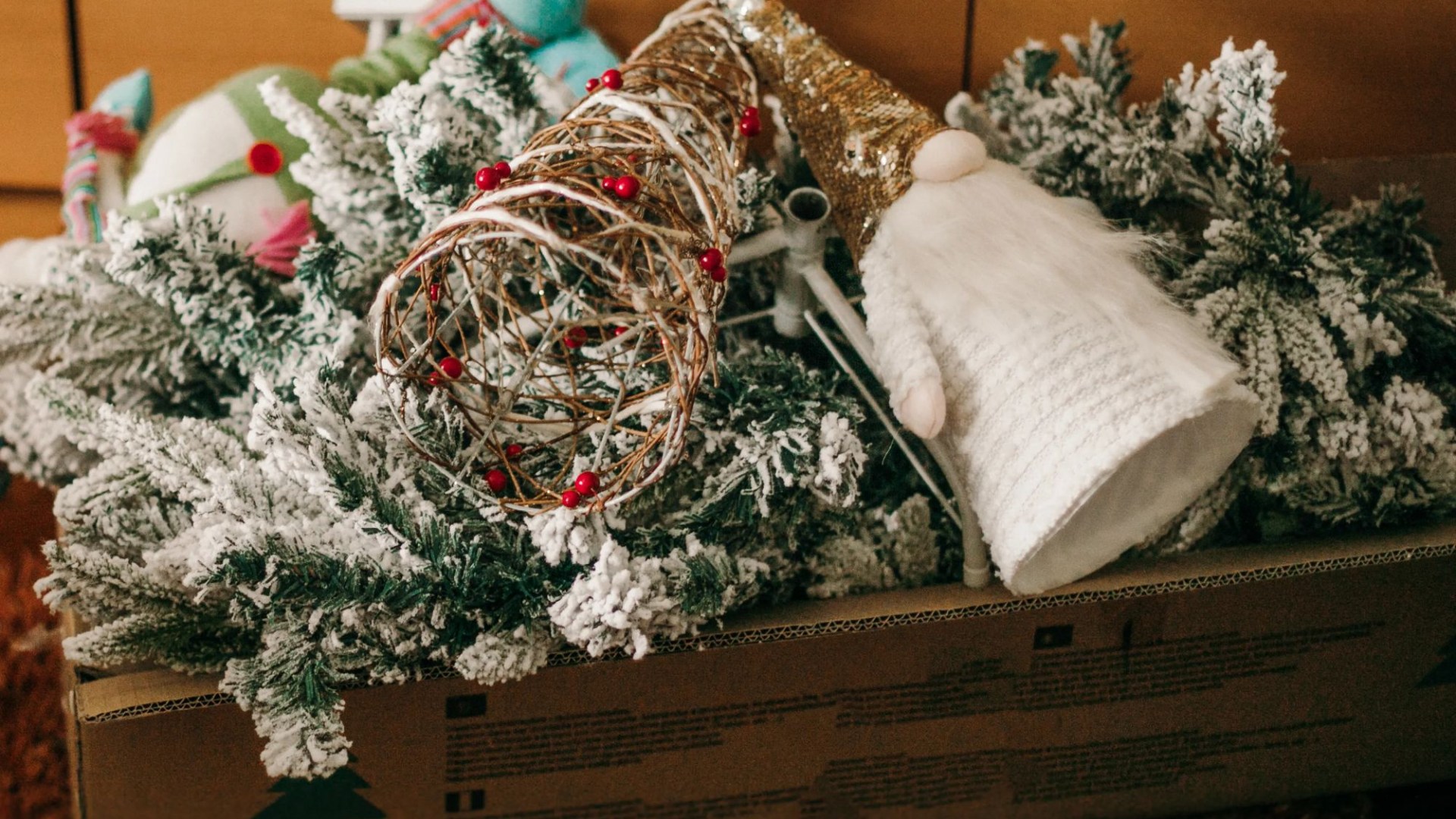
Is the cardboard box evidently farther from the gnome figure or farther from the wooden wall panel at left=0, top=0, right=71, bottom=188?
the wooden wall panel at left=0, top=0, right=71, bottom=188

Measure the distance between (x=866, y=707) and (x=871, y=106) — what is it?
369 millimetres

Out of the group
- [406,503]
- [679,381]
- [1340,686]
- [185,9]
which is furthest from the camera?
[185,9]

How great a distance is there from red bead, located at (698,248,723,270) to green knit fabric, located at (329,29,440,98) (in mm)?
422

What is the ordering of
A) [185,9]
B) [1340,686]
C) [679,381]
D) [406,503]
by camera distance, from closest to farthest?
[679,381] < [406,503] < [1340,686] < [185,9]

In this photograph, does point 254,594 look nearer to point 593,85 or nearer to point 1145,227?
point 593,85

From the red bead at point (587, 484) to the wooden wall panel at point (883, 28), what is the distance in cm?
56

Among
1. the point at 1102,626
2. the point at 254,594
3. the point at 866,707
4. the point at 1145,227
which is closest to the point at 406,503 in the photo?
the point at 254,594

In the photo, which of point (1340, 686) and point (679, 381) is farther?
point (1340, 686)

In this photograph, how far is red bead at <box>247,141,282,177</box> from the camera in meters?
0.81

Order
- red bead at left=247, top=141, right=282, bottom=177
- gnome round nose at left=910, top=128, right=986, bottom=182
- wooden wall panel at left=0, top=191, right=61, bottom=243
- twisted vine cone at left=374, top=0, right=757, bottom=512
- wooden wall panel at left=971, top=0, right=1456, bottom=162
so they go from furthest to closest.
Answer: wooden wall panel at left=0, top=191, right=61, bottom=243
wooden wall panel at left=971, top=0, right=1456, bottom=162
red bead at left=247, top=141, right=282, bottom=177
gnome round nose at left=910, top=128, right=986, bottom=182
twisted vine cone at left=374, top=0, right=757, bottom=512

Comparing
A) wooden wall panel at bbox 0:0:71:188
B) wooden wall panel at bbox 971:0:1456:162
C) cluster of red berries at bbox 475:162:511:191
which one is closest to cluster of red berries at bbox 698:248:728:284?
cluster of red berries at bbox 475:162:511:191

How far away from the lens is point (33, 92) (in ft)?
3.43

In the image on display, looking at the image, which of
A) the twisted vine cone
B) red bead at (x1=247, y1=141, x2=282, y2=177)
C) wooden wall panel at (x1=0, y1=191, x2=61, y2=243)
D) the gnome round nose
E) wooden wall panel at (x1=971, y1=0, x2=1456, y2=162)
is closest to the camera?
the twisted vine cone

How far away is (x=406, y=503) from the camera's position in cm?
62
